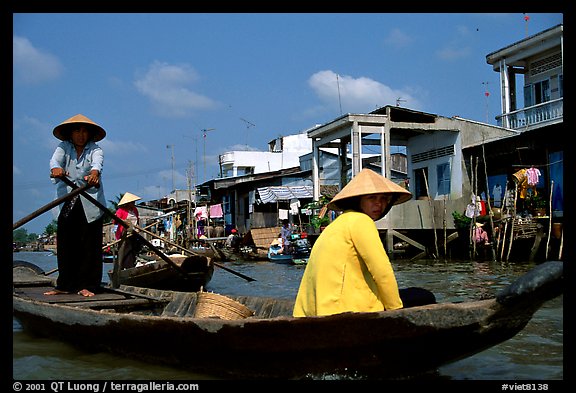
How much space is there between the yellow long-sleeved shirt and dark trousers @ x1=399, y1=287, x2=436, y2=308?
289 millimetres

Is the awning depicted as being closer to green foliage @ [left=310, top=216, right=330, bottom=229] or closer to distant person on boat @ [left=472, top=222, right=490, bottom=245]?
green foliage @ [left=310, top=216, right=330, bottom=229]

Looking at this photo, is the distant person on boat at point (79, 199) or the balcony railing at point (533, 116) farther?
the balcony railing at point (533, 116)

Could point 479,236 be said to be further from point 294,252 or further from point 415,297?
point 415,297

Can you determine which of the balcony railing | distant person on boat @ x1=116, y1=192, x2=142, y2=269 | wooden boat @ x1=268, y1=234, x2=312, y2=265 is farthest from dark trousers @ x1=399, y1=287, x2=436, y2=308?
wooden boat @ x1=268, y1=234, x2=312, y2=265

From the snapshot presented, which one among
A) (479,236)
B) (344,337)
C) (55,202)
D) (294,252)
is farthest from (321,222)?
(344,337)

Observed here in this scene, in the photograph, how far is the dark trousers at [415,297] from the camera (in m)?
3.54

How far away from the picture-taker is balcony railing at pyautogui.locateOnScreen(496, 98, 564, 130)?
564 inches

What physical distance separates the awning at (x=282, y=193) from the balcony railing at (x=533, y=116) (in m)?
8.66

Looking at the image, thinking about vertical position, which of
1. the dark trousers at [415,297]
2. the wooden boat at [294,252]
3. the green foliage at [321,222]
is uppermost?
the green foliage at [321,222]

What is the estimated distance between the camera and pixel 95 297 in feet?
17.1

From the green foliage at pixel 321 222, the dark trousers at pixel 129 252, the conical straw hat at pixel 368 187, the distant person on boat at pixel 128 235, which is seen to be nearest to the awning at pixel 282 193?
the green foliage at pixel 321 222

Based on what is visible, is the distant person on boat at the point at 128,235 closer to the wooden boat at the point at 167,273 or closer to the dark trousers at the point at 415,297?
the wooden boat at the point at 167,273
